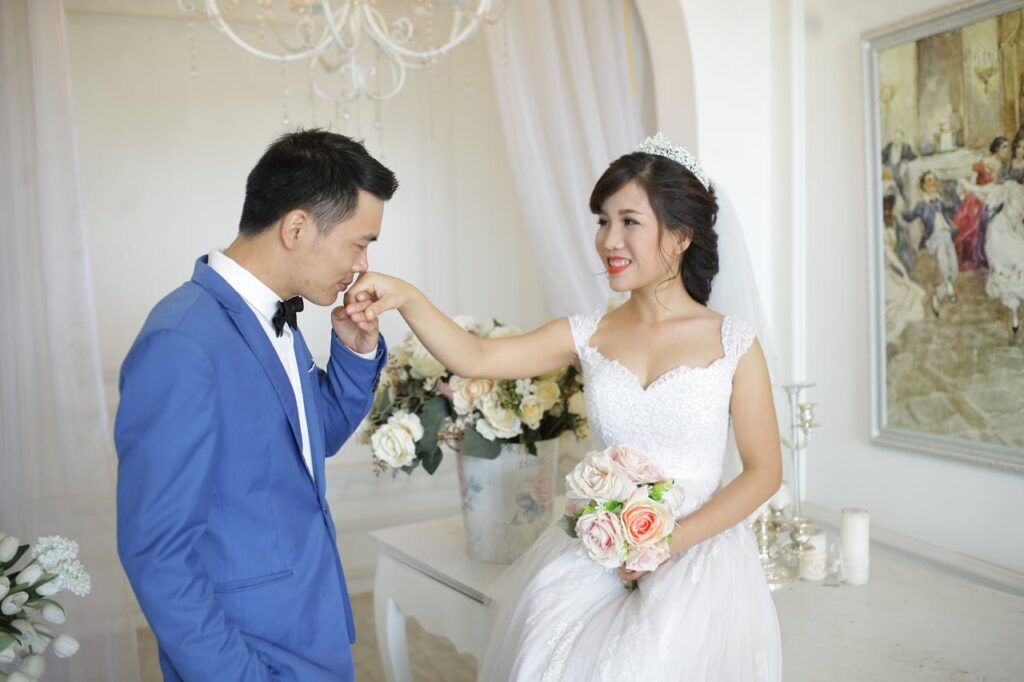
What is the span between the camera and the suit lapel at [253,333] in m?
1.75

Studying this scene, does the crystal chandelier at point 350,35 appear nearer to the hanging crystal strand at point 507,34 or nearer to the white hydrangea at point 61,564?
the hanging crystal strand at point 507,34

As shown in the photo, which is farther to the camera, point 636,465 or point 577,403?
Answer: point 577,403

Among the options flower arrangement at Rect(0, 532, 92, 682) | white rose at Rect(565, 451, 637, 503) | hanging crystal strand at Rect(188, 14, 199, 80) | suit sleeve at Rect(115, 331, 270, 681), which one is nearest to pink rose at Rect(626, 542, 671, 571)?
white rose at Rect(565, 451, 637, 503)

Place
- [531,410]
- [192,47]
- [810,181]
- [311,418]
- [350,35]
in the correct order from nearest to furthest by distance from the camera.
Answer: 1. [311,418]
2. [531,410]
3. [350,35]
4. [192,47]
5. [810,181]

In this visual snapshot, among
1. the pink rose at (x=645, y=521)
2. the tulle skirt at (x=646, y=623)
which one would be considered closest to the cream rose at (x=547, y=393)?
the tulle skirt at (x=646, y=623)

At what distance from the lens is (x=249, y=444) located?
1.72 m

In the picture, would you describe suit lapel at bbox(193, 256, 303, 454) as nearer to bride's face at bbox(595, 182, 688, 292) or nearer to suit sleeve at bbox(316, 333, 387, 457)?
suit sleeve at bbox(316, 333, 387, 457)

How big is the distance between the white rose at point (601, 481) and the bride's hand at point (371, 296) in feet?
1.77

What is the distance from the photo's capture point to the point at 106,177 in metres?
4.58

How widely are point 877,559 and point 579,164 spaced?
1.64m

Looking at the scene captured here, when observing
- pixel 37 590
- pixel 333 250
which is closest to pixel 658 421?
pixel 333 250

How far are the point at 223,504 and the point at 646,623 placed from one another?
88cm

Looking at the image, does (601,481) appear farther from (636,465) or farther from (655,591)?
(655,591)

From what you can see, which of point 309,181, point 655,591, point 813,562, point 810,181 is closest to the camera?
point 309,181
